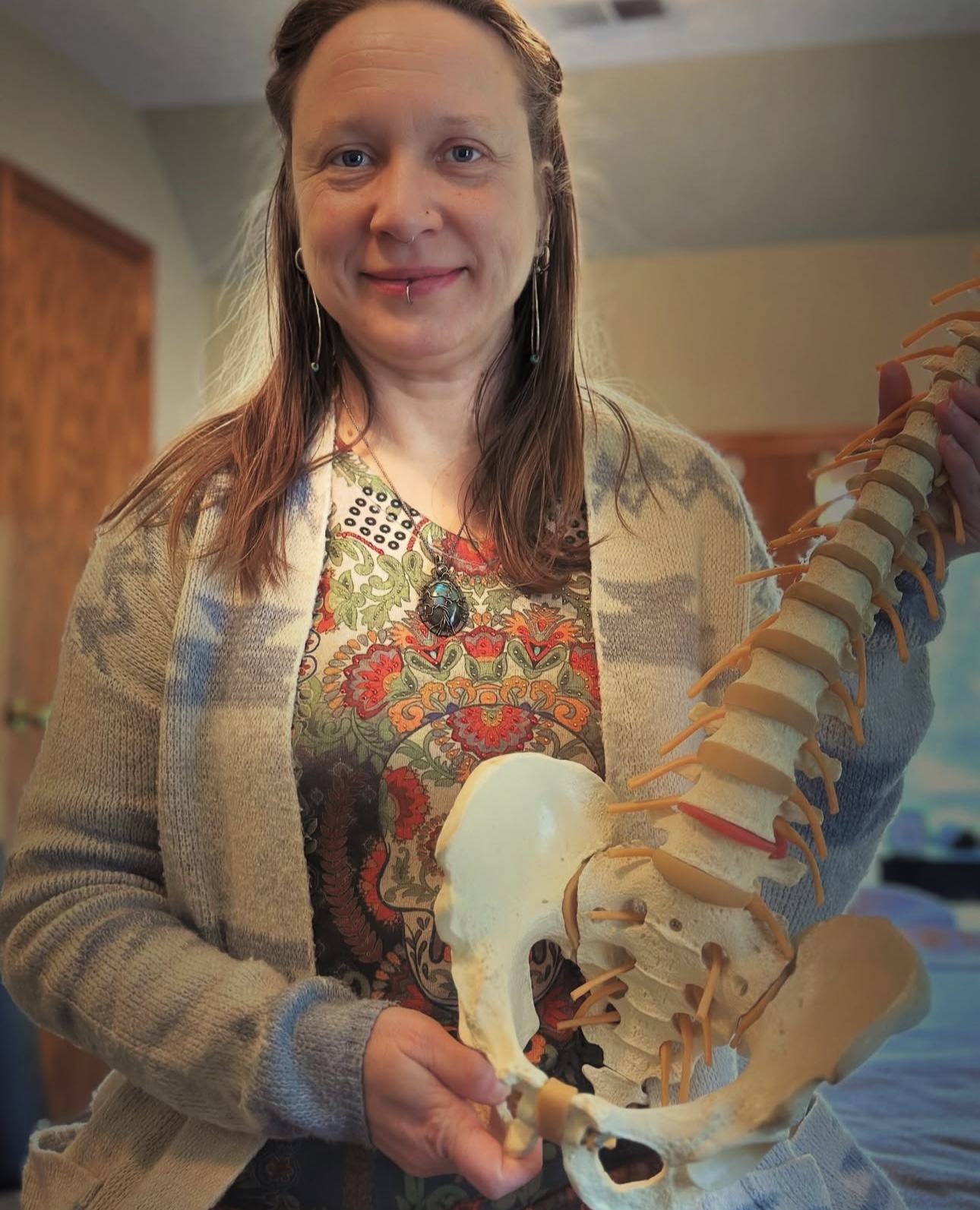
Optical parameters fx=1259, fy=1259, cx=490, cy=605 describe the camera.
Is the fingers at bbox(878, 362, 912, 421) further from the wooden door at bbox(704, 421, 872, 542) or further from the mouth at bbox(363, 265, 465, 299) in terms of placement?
the wooden door at bbox(704, 421, 872, 542)

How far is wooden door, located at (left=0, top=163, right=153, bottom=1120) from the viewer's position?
2.43 m

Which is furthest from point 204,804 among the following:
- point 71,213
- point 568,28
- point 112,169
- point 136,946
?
point 112,169

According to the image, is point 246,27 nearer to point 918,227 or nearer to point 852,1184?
point 918,227

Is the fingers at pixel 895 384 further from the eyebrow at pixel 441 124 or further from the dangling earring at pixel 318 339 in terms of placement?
the dangling earring at pixel 318 339

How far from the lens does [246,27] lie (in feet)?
7.62

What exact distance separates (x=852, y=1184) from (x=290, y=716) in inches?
17.1

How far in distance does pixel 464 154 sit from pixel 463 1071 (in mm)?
494

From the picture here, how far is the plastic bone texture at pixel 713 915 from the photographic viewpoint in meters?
0.49

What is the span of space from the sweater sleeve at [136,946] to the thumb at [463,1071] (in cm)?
5

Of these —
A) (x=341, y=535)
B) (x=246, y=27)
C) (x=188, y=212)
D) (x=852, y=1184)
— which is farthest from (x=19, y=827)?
(x=188, y=212)

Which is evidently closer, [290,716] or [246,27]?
[290,716]

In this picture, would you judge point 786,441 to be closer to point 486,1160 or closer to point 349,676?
point 349,676

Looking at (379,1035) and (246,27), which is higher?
(246,27)

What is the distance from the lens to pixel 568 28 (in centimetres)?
229
